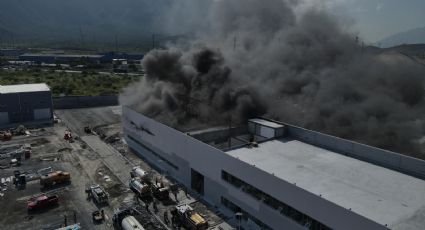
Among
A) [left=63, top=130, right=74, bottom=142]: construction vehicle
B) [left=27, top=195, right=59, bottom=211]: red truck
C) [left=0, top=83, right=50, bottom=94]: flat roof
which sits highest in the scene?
[left=0, top=83, right=50, bottom=94]: flat roof

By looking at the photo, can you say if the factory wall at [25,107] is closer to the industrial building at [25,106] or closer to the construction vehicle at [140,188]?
the industrial building at [25,106]

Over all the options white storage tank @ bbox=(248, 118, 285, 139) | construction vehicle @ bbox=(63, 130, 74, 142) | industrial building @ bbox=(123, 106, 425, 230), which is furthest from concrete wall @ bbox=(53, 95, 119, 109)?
white storage tank @ bbox=(248, 118, 285, 139)

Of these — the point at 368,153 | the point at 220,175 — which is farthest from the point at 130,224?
the point at 368,153

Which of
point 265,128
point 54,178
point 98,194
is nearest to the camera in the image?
point 98,194

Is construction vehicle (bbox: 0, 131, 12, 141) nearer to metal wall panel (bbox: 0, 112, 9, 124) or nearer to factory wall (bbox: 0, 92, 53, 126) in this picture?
metal wall panel (bbox: 0, 112, 9, 124)

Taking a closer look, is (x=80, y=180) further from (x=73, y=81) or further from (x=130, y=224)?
(x=73, y=81)

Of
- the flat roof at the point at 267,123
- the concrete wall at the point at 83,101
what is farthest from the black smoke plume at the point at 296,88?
the concrete wall at the point at 83,101

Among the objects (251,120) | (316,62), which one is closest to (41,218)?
(251,120)

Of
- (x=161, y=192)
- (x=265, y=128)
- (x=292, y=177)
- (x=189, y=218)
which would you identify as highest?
(x=265, y=128)
